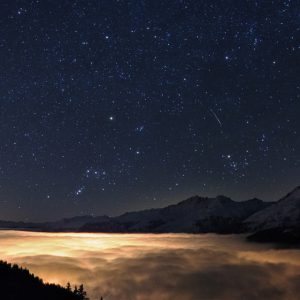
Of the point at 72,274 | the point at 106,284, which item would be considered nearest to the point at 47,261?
the point at 72,274

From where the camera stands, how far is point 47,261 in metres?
168

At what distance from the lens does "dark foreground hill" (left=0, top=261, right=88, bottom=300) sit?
205 feet

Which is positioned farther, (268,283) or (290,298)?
(268,283)

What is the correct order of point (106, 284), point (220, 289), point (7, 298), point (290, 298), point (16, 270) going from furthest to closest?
1. point (220, 289)
2. point (290, 298)
3. point (106, 284)
4. point (16, 270)
5. point (7, 298)

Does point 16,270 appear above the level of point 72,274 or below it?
above

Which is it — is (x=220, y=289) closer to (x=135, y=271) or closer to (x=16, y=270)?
(x=135, y=271)

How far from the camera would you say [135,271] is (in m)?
192

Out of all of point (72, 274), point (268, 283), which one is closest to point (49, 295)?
point (72, 274)

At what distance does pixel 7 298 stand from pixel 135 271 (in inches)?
5513

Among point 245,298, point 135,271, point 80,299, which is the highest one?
point 80,299

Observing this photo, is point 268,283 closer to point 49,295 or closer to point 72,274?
point 72,274

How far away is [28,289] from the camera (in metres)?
66.8

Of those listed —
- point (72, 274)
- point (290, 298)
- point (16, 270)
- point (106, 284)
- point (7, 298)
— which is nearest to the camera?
point (7, 298)

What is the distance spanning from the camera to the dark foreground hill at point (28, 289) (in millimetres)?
62522
